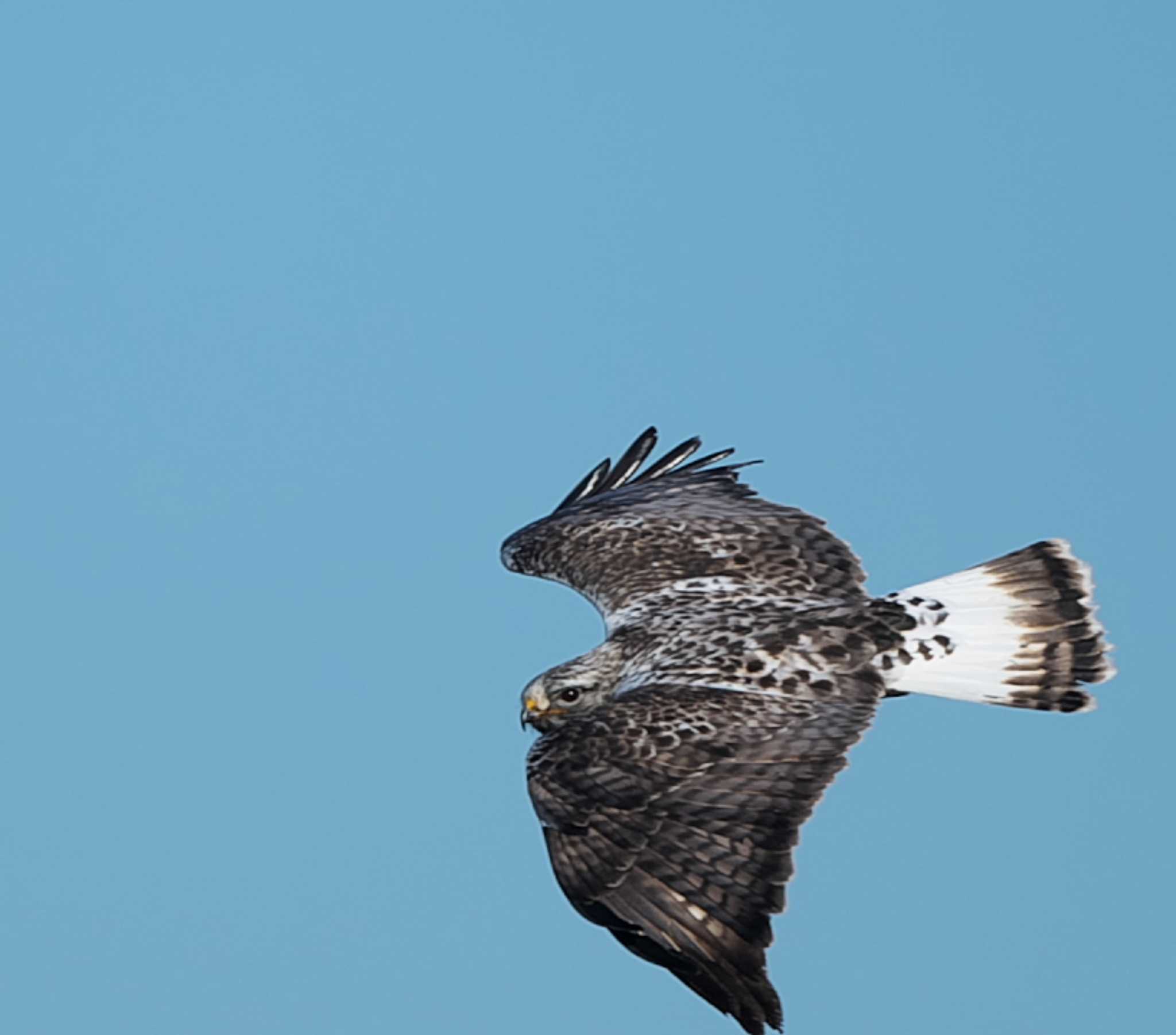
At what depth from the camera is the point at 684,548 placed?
15562 mm

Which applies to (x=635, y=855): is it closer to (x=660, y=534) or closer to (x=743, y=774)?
(x=743, y=774)

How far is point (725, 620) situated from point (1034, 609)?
1.83 meters

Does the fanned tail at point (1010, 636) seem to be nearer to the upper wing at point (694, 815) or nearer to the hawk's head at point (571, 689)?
the upper wing at point (694, 815)

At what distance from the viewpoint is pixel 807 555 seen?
1538cm

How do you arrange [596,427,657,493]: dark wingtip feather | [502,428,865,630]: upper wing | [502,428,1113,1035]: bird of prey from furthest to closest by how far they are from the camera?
[596,427,657,493]: dark wingtip feather → [502,428,865,630]: upper wing → [502,428,1113,1035]: bird of prey

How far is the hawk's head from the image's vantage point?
14562 mm

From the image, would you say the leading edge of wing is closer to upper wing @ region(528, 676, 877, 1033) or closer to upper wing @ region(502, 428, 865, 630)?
upper wing @ region(502, 428, 865, 630)

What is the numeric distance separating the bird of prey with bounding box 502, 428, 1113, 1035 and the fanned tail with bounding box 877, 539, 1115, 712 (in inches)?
0.5

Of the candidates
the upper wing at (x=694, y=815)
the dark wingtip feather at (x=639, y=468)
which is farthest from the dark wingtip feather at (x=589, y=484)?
the upper wing at (x=694, y=815)

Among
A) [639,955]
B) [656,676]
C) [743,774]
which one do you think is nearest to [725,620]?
[656,676]

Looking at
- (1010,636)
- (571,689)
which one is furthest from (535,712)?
(1010,636)

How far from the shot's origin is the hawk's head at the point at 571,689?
14.6 metres

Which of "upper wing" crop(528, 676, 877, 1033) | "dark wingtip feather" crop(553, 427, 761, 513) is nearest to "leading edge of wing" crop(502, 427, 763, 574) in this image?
"dark wingtip feather" crop(553, 427, 761, 513)

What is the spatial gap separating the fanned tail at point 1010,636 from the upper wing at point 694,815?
963 millimetres
